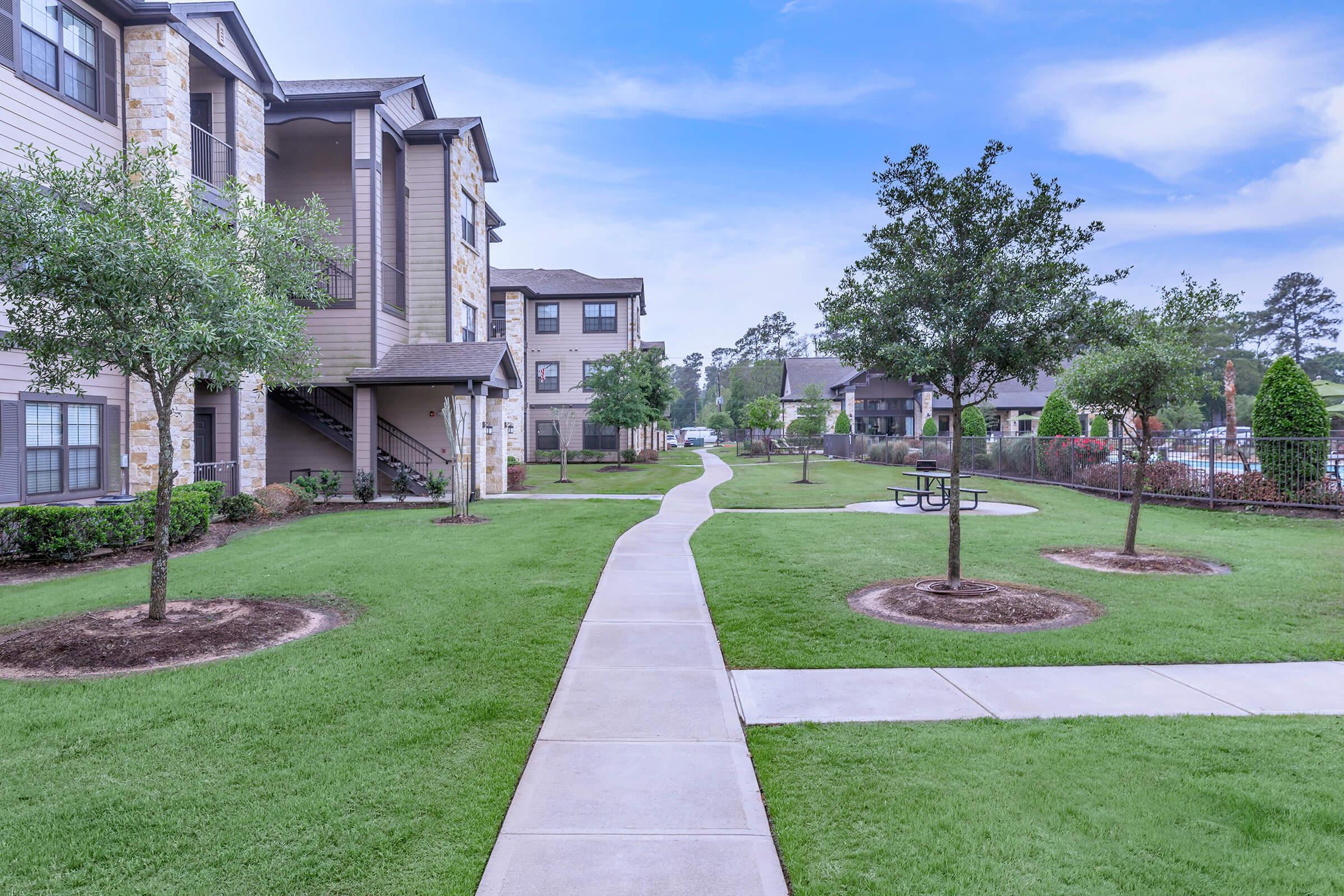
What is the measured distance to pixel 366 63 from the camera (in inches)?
1554

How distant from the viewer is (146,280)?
6.21m

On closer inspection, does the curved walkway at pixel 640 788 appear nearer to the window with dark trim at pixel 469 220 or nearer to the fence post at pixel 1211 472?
the fence post at pixel 1211 472

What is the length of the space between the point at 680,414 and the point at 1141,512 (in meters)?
106

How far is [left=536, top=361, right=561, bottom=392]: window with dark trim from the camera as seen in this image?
36.8m

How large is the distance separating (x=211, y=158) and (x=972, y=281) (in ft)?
51.6

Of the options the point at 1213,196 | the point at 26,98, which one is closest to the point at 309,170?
the point at 26,98

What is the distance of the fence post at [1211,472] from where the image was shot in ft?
52.5

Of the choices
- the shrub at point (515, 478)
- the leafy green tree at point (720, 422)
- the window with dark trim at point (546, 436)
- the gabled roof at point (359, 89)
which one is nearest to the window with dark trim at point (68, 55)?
the gabled roof at point (359, 89)

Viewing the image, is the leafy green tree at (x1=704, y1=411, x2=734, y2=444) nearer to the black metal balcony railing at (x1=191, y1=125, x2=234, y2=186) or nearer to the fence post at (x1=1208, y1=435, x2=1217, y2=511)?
the fence post at (x1=1208, y1=435, x2=1217, y2=511)

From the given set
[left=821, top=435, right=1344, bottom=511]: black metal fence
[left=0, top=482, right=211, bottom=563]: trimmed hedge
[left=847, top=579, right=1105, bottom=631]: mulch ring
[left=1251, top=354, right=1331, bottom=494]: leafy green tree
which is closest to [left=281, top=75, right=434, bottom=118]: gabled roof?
[left=0, top=482, right=211, bottom=563]: trimmed hedge

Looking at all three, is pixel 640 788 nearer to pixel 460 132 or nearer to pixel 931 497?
pixel 931 497

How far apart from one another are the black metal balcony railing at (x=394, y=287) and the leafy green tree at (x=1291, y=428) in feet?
69.6

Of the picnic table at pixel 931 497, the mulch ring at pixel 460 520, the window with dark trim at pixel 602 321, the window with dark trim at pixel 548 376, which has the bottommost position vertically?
the mulch ring at pixel 460 520

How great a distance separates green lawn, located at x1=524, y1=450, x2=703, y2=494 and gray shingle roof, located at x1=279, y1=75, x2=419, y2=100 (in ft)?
38.7
